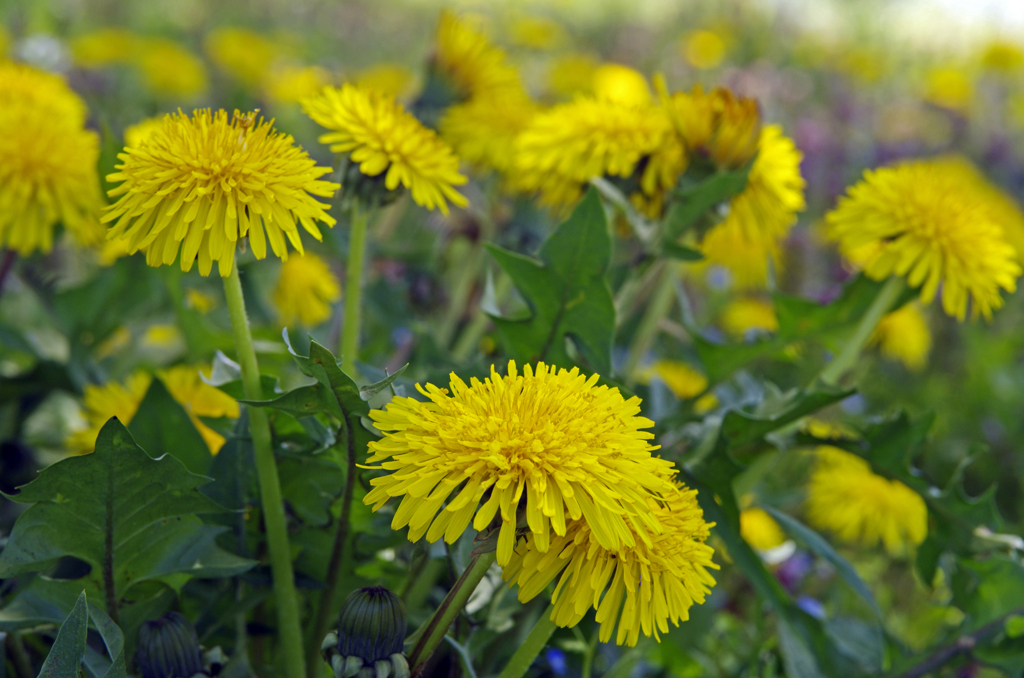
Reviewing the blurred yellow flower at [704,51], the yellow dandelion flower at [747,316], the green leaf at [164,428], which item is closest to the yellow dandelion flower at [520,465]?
the green leaf at [164,428]

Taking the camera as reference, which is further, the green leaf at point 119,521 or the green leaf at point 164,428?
the green leaf at point 164,428

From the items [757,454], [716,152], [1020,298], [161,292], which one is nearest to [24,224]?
[161,292]

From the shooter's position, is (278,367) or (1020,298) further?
(1020,298)

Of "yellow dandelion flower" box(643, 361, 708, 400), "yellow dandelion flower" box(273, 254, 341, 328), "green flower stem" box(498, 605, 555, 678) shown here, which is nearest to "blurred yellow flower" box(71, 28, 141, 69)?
"yellow dandelion flower" box(273, 254, 341, 328)

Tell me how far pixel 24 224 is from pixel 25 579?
0.62m

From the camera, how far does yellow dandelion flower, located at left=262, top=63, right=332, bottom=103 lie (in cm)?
321

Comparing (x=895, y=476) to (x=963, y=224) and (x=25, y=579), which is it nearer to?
(x=963, y=224)

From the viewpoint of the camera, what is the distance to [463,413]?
31.5 inches

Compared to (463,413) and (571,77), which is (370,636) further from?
(571,77)

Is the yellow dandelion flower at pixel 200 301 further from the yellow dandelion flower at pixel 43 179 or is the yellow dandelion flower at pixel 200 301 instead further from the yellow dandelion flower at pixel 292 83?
the yellow dandelion flower at pixel 292 83

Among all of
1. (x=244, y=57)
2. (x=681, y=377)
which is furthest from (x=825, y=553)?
(x=244, y=57)

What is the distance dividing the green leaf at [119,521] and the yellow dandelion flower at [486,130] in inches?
39.1

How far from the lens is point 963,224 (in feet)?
4.36

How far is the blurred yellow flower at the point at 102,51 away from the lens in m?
4.05
